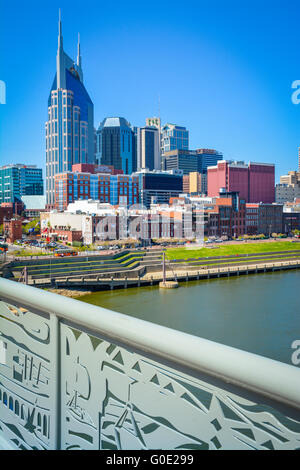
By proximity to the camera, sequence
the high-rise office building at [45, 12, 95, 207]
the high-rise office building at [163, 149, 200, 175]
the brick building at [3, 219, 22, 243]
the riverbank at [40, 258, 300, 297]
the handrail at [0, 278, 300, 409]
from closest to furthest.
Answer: the handrail at [0, 278, 300, 409] → the brick building at [3, 219, 22, 243] → the high-rise office building at [45, 12, 95, 207] → the riverbank at [40, 258, 300, 297] → the high-rise office building at [163, 149, 200, 175]

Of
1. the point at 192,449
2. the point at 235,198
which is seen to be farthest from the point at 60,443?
the point at 235,198

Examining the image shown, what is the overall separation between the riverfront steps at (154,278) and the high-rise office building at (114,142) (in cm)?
285

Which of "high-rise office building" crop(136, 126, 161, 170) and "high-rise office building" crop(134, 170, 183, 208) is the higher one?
"high-rise office building" crop(136, 126, 161, 170)

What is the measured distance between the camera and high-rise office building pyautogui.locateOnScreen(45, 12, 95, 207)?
24.3 feet

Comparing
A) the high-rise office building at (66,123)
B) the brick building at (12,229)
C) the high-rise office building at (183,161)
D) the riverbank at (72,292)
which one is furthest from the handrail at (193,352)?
the high-rise office building at (183,161)

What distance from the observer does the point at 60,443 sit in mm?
462

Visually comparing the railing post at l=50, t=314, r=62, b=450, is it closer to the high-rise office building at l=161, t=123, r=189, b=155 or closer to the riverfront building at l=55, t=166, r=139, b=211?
the riverfront building at l=55, t=166, r=139, b=211

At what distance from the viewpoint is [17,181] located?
21.7 ft

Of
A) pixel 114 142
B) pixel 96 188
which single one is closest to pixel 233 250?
pixel 96 188

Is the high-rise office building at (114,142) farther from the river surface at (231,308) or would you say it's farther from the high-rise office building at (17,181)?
the river surface at (231,308)

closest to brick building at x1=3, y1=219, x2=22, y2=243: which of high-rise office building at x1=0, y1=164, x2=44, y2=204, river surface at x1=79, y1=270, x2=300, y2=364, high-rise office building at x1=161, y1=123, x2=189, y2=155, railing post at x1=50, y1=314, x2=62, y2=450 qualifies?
high-rise office building at x1=0, y1=164, x2=44, y2=204

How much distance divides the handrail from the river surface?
14.3ft
